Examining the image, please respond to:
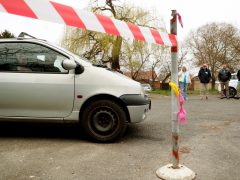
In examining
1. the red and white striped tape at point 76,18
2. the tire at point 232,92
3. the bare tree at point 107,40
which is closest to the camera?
the red and white striped tape at point 76,18

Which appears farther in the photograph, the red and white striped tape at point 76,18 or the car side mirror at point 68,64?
the car side mirror at point 68,64

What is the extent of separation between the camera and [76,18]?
3.86 m

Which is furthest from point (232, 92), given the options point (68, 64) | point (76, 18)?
point (76, 18)

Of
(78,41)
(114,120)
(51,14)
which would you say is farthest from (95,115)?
(78,41)

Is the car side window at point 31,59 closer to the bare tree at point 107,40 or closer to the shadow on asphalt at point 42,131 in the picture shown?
the shadow on asphalt at point 42,131

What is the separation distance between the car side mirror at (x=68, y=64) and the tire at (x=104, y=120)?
641 mm

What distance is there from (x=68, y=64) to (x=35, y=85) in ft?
2.05

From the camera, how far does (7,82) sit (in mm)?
5621

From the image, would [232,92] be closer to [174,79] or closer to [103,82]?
[103,82]

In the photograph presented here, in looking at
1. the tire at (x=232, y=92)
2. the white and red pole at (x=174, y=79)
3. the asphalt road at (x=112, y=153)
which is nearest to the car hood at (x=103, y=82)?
the asphalt road at (x=112, y=153)

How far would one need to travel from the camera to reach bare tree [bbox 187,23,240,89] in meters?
48.3

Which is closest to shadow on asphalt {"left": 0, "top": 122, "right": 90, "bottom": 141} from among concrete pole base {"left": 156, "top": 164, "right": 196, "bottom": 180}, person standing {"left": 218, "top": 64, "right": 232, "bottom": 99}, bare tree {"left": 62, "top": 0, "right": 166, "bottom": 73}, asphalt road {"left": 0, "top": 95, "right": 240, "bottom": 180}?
asphalt road {"left": 0, "top": 95, "right": 240, "bottom": 180}

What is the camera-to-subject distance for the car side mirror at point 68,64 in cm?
550

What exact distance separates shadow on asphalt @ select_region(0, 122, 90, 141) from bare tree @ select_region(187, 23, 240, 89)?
43.0 meters
